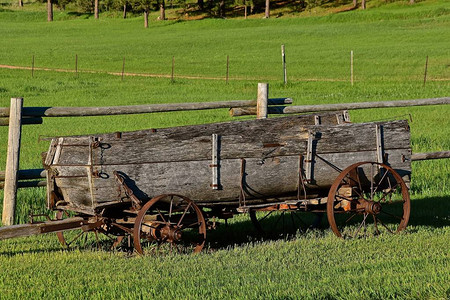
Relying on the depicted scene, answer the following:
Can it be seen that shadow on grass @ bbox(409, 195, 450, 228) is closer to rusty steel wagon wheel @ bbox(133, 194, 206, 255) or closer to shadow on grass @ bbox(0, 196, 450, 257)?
shadow on grass @ bbox(0, 196, 450, 257)

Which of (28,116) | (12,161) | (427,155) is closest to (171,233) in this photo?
(12,161)

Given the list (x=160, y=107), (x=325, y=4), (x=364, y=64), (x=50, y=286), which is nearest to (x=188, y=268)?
(x=50, y=286)

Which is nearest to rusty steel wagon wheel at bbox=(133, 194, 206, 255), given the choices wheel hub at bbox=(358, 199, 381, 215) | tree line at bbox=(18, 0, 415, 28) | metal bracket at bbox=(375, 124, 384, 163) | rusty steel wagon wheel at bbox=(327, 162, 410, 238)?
rusty steel wagon wheel at bbox=(327, 162, 410, 238)

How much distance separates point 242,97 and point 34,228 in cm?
2114

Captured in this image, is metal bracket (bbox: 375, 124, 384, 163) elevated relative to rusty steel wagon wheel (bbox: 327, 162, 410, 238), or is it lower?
elevated

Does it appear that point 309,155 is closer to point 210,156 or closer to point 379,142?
point 379,142

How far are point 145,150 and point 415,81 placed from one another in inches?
1041

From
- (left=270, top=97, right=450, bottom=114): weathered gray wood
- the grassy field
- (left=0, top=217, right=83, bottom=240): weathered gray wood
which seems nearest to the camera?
the grassy field

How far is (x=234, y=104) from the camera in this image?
32.2 ft

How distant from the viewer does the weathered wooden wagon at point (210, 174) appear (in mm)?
6871

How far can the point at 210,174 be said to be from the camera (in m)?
7.21

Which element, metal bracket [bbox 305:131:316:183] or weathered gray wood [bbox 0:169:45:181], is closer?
metal bracket [bbox 305:131:316:183]

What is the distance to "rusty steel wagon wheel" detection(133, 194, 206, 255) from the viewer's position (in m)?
6.74

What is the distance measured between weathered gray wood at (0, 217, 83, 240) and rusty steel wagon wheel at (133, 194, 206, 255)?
0.61 m
